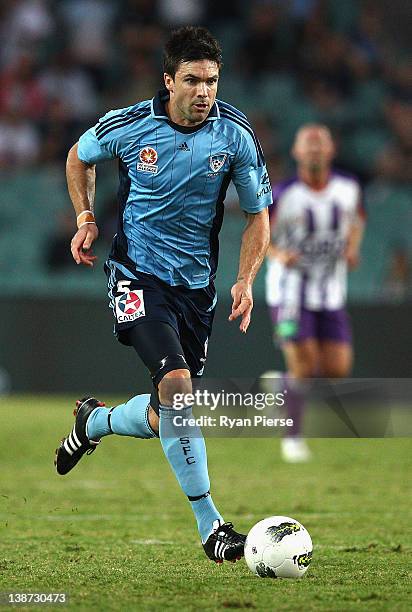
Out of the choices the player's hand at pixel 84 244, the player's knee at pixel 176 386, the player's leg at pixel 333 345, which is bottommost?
the player's leg at pixel 333 345

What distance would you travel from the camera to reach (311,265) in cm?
993

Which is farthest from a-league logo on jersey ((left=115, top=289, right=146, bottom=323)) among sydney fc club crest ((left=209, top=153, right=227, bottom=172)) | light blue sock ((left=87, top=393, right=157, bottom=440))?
sydney fc club crest ((left=209, top=153, right=227, bottom=172))

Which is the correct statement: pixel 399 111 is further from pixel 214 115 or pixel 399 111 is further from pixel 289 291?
pixel 214 115

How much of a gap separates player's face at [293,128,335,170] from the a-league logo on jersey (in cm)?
458

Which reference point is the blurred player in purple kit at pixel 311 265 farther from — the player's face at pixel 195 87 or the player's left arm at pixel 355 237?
the player's face at pixel 195 87

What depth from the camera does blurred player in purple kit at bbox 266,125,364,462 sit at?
9.66 m

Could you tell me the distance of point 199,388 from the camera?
524 cm

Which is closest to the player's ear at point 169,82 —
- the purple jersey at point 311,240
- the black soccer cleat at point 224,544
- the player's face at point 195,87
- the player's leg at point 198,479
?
the player's face at point 195,87

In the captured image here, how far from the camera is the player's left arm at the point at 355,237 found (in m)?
9.83

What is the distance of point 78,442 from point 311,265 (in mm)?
4456

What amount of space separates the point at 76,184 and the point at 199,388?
3.62ft

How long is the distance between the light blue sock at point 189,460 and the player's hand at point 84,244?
28.0 inches

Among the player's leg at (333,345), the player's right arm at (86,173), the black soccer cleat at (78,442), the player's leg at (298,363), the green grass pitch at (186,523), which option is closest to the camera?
the green grass pitch at (186,523)

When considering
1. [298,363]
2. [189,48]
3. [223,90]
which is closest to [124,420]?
[189,48]
